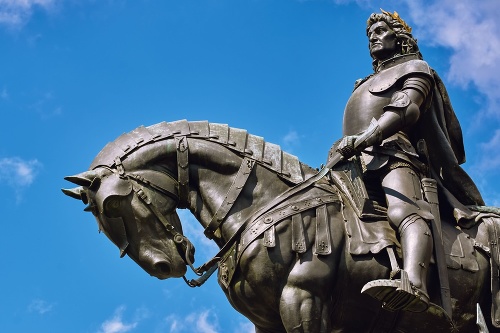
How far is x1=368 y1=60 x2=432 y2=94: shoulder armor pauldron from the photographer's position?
13.1 metres

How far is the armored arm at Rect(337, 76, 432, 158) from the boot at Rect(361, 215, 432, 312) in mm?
1079

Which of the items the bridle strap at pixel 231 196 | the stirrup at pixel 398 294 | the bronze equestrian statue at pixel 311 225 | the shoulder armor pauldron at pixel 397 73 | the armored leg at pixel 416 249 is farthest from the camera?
the shoulder armor pauldron at pixel 397 73

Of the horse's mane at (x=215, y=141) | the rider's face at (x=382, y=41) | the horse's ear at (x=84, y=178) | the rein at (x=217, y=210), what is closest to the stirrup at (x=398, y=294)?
the rein at (x=217, y=210)

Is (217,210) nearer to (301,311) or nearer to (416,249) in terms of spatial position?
(301,311)

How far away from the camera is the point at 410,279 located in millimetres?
11344

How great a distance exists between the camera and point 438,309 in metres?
11.6

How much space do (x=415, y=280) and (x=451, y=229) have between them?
62.0 inches

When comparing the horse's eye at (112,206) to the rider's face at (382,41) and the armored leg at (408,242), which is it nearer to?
the armored leg at (408,242)

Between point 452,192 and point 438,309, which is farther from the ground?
point 452,192

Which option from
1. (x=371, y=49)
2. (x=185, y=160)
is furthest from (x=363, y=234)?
(x=371, y=49)

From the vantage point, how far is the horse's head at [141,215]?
39.2 feet

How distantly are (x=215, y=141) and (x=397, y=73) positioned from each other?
2703 millimetres

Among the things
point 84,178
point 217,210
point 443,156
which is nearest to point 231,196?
point 217,210

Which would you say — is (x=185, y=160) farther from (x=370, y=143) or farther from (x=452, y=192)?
(x=452, y=192)
